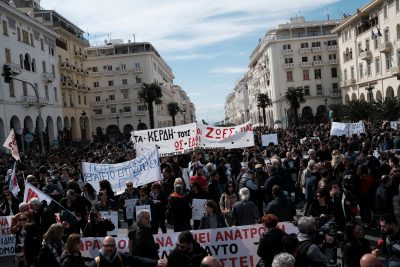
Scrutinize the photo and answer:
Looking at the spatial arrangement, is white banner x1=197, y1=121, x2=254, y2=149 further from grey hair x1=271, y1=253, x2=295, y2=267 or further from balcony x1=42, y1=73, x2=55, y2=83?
balcony x1=42, y1=73, x2=55, y2=83

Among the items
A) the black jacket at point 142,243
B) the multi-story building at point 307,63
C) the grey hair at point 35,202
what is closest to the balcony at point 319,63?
the multi-story building at point 307,63

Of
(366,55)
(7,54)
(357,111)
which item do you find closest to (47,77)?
(7,54)

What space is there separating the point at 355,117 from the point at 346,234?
34558mm

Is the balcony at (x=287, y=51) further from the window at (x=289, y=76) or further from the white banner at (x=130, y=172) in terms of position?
the white banner at (x=130, y=172)

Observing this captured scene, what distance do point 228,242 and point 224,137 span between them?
9.44 m

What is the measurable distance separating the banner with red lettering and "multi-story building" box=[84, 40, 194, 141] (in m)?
71.4

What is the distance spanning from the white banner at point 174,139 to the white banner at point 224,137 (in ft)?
1.21

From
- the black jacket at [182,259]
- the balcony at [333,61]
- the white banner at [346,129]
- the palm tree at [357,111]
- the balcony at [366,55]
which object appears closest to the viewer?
the black jacket at [182,259]

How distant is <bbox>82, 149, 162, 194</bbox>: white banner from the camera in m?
12.5

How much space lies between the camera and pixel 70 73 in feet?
205

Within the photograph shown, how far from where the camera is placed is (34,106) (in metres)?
46.1

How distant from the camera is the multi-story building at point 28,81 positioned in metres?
41.1

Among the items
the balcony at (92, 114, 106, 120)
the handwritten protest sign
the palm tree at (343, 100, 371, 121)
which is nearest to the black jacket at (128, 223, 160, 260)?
the handwritten protest sign

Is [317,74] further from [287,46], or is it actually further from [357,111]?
[357,111]
